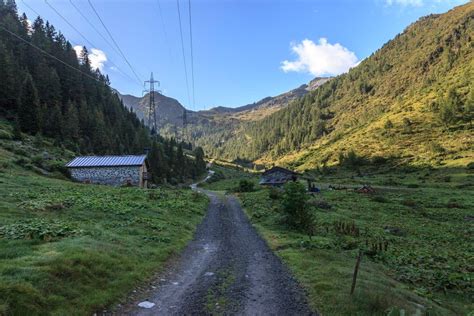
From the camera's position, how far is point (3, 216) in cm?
1678

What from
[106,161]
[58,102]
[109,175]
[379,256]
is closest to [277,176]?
[109,175]

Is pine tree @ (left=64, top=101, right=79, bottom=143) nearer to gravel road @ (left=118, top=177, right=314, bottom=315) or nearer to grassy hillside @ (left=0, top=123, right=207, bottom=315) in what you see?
grassy hillside @ (left=0, top=123, right=207, bottom=315)

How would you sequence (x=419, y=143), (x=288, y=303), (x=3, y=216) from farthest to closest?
(x=419, y=143) → (x=3, y=216) → (x=288, y=303)

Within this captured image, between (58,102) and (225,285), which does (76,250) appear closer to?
(225,285)

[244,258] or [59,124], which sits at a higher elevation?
[59,124]

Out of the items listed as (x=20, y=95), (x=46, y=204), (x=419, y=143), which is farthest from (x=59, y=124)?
(x=419, y=143)

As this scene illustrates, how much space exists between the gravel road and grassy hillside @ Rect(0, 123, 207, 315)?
1039 millimetres

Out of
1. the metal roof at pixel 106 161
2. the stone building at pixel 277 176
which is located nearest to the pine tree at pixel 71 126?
the metal roof at pixel 106 161

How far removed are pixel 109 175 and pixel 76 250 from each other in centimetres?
4442

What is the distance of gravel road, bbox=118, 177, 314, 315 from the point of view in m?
10.6

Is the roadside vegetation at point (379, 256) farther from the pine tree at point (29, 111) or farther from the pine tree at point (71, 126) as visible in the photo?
the pine tree at point (71, 126)

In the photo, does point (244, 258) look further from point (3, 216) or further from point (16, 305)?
point (3, 216)

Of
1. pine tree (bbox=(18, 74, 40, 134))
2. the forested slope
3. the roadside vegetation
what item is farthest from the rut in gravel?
pine tree (bbox=(18, 74, 40, 134))

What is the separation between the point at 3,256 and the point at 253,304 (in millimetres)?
8391
